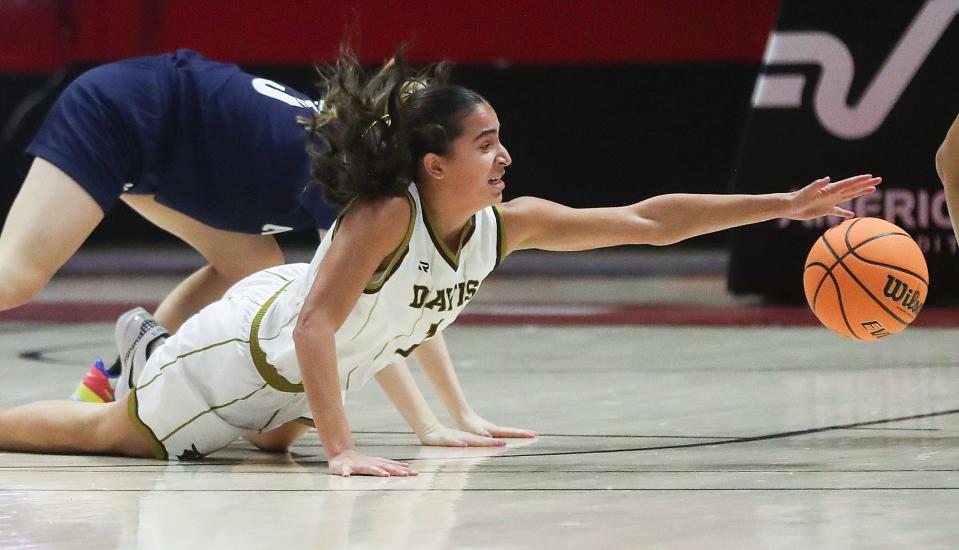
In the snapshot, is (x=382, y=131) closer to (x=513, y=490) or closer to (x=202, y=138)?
(x=513, y=490)

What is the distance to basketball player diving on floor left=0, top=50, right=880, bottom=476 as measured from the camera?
387 centimetres

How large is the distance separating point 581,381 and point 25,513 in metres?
3.01

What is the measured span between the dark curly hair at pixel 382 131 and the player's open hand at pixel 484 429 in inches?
35.3

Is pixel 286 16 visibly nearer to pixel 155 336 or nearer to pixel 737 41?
pixel 737 41

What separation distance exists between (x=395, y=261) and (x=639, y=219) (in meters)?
0.72

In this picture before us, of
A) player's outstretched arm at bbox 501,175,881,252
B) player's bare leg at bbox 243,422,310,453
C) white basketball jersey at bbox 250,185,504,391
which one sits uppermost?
player's outstretched arm at bbox 501,175,881,252

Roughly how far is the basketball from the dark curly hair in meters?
1.30

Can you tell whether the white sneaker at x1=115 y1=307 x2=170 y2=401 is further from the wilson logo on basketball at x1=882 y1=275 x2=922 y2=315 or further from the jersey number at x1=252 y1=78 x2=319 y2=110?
the wilson logo on basketball at x1=882 y1=275 x2=922 y2=315

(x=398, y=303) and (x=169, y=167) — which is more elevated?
(x=169, y=167)

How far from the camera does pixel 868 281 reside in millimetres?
4504

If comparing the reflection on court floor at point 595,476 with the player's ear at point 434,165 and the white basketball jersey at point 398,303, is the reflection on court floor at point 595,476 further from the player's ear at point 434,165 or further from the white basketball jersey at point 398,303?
the player's ear at point 434,165

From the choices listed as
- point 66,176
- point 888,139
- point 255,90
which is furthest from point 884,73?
point 66,176

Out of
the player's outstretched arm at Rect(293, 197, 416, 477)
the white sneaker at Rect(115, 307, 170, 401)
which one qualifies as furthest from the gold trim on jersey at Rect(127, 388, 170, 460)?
the player's outstretched arm at Rect(293, 197, 416, 477)

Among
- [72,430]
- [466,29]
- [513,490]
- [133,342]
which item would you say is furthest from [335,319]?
[466,29]
